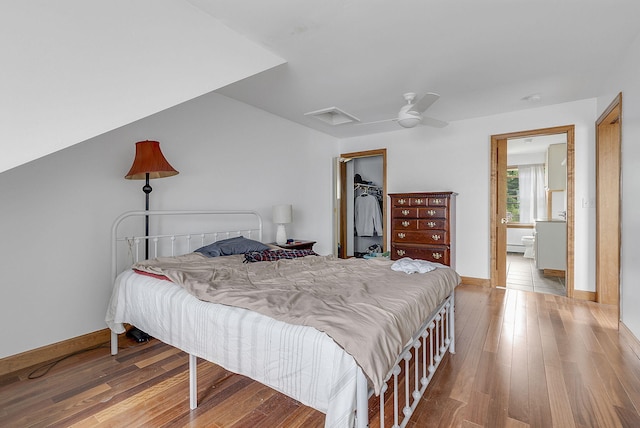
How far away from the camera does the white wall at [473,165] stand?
371 centimetres

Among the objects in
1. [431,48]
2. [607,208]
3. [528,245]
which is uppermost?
[431,48]

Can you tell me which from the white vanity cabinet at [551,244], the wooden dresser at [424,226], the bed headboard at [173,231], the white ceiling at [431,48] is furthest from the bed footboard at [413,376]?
the white vanity cabinet at [551,244]

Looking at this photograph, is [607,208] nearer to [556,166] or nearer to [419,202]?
[419,202]

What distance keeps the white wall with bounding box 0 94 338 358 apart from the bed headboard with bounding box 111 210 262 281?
10 cm

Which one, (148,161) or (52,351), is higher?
(148,161)

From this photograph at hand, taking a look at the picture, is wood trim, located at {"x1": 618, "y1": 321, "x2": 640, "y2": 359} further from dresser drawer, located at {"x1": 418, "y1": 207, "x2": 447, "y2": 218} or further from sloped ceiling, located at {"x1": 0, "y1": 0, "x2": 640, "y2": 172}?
sloped ceiling, located at {"x1": 0, "y1": 0, "x2": 640, "y2": 172}

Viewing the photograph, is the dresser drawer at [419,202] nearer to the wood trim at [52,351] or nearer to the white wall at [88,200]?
the white wall at [88,200]

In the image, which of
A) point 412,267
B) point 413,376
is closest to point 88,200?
point 412,267

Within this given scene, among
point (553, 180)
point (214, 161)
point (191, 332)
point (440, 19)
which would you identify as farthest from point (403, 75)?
point (553, 180)

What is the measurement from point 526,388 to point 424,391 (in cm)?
64

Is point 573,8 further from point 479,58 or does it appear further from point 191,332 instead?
point 191,332

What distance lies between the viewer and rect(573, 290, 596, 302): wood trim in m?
3.64

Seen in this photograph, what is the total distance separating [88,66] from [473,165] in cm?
443

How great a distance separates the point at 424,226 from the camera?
4.21 m
